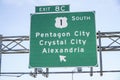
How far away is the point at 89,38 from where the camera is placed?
1792 centimetres

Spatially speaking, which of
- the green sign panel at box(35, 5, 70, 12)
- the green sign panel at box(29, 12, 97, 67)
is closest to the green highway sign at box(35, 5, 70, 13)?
the green sign panel at box(35, 5, 70, 12)

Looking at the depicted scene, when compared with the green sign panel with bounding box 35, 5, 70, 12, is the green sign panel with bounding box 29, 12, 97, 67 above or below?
below

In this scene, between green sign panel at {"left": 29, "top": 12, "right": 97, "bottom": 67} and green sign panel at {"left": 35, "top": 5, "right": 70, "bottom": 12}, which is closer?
green sign panel at {"left": 29, "top": 12, "right": 97, "bottom": 67}

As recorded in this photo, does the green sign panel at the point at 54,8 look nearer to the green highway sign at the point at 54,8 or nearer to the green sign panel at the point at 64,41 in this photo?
the green highway sign at the point at 54,8

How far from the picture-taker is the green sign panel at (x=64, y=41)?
1778 centimetres

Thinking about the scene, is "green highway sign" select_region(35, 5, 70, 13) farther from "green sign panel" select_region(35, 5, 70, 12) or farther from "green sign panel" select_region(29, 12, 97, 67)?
"green sign panel" select_region(29, 12, 97, 67)

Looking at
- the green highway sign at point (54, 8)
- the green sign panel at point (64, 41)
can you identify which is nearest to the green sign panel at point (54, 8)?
the green highway sign at point (54, 8)

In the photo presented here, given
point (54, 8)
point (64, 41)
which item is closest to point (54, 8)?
point (54, 8)

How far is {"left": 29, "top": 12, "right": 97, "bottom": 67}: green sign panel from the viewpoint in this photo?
17781mm

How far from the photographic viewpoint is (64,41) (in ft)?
59.0

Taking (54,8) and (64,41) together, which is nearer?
(64,41)

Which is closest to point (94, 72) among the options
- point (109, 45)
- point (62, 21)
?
point (109, 45)

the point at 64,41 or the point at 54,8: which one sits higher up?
the point at 54,8

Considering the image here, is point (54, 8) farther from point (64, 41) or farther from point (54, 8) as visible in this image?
point (64, 41)
